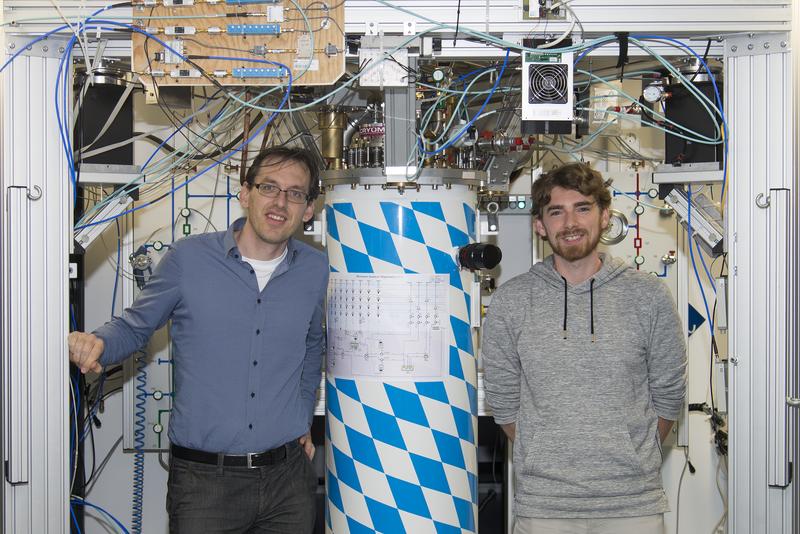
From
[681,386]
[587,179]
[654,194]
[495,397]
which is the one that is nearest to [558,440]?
[495,397]

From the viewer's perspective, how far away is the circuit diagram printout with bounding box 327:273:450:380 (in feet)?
8.52

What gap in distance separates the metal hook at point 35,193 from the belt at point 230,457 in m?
0.89

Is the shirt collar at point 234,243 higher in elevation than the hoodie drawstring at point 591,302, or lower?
higher

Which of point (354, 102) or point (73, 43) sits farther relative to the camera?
point (354, 102)

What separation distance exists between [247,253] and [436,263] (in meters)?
0.61

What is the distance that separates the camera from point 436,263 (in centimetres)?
262

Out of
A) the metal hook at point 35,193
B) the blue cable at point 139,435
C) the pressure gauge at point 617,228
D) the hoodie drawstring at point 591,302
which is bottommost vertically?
the blue cable at point 139,435

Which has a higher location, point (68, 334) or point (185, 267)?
point (185, 267)

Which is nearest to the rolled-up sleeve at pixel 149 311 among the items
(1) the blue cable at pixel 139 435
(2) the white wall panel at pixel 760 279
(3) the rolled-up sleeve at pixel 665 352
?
(1) the blue cable at pixel 139 435

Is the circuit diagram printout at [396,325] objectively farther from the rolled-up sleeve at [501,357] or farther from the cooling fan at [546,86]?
the cooling fan at [546,86]

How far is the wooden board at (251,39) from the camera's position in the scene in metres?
2.46

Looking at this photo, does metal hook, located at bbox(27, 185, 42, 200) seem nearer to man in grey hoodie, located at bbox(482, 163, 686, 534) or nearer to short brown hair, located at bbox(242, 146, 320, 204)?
short brown hair, located at bbox(242, 146, 320, 204)

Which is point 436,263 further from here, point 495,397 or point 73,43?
point 73,43

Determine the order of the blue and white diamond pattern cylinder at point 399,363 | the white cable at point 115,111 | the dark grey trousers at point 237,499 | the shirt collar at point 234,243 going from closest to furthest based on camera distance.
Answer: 1. the dark grey trousers at point 237,499
2. the shirt collar at point 234,243
3. the blue and white diamond pattern cylinder at point 399,363
4. the white cable at point 115,111
